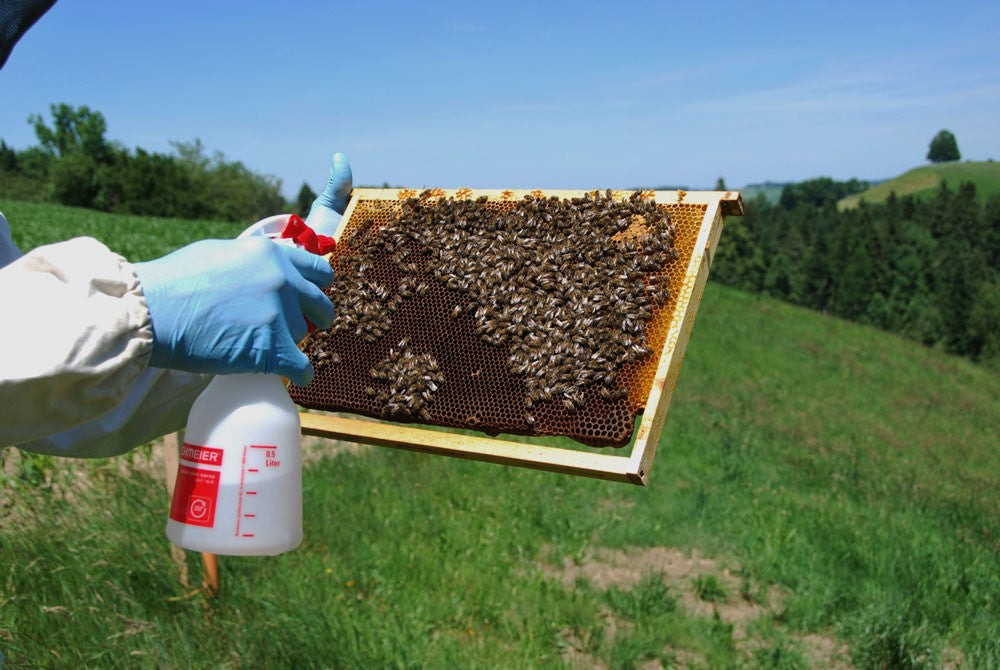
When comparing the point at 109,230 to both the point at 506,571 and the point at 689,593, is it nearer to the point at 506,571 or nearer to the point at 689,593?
the point at 506,571

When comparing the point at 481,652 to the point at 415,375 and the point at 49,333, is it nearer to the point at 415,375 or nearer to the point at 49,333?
the point at 415,375

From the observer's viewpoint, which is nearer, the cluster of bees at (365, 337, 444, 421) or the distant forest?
the cluster of bees at (365, 337, 444, 421)

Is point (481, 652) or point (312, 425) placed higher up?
point (312, 425)

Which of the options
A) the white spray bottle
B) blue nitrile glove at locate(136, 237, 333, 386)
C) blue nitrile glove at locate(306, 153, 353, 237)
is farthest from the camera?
blue nitrile glove at locate(306, 153, 353, 237)

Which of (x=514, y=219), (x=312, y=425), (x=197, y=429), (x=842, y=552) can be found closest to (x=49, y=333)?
(x=197, y=429)

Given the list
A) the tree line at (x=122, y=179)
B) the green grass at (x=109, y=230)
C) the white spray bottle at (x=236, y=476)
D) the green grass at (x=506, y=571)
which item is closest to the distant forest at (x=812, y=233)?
the tree line at (x=122, y=179)

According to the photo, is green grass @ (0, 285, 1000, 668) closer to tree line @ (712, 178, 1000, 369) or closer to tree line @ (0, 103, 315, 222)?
tree line @ (0, 103, 315, 222)

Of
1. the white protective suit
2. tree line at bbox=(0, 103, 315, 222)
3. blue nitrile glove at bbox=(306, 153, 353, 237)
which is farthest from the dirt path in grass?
tree line at bbox=(0, 103, 315, 222)
